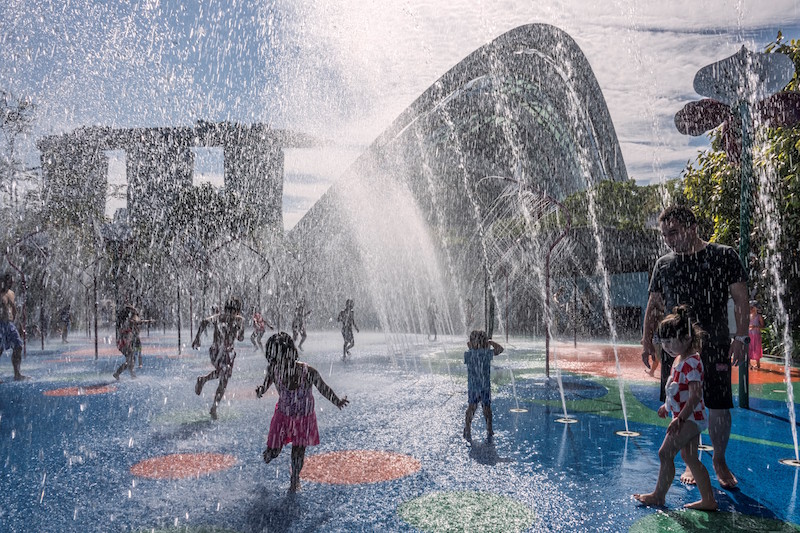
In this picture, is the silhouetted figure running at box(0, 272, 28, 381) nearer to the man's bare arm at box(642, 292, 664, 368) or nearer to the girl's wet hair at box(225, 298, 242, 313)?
the girl's wet hair at box(225, 298, 242, 313)

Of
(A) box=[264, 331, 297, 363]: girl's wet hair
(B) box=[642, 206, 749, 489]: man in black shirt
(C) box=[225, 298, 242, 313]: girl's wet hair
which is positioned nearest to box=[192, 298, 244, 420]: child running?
(C) box=[225, 298, 242, 313]: girl's wet hair

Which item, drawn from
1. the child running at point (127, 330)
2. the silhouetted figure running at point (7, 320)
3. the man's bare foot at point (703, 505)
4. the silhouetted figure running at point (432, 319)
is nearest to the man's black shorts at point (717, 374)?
the man's bare foot at point (703, 505)

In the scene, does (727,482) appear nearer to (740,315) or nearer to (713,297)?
(740,315)

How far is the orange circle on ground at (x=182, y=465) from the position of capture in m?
5.23

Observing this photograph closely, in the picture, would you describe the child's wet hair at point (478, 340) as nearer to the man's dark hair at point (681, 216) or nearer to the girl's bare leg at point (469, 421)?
the girl's bare leg at point (469, 421)

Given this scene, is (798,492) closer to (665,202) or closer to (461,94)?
(665,202)

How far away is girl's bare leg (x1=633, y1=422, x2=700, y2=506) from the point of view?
399cm

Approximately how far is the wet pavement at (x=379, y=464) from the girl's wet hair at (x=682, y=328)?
47.7 inches

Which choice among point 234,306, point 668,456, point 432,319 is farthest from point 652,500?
point 432,319

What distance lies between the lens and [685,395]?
4004mm

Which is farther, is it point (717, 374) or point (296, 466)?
point (296, 466)

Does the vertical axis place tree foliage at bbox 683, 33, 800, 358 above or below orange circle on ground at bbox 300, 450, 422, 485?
above

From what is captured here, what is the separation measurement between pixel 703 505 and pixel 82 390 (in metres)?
9.78

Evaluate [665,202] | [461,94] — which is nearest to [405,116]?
[461,94]
